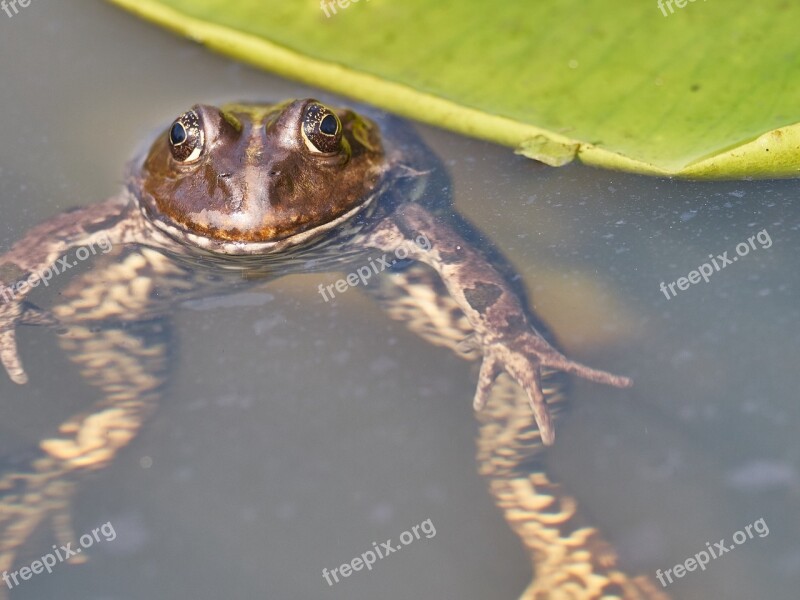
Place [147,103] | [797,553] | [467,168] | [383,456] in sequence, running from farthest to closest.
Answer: [147,103] → [467,168] → [383,456] → [797,553]

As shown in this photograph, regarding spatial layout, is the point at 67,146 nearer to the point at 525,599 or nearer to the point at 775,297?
the point at 525,599

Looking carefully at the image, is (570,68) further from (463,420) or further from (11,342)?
(11,342)

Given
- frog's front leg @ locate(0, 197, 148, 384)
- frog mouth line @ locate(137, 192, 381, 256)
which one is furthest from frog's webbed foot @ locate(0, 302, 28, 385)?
frog mouth line @ locate(137, 192, 381, 256)

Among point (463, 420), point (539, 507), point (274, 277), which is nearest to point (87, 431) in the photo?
point (274, 277)

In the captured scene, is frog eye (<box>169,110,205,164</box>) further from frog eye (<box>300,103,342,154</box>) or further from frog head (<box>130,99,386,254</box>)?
frog eye (<box>300,103,342,154</box>)

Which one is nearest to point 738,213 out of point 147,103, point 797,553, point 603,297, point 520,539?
point 603,297

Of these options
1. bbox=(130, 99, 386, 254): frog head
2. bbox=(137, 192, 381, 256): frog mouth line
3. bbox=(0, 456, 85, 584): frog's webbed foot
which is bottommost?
bbox=(0, 456, 85, 584): frog's webbed foot
